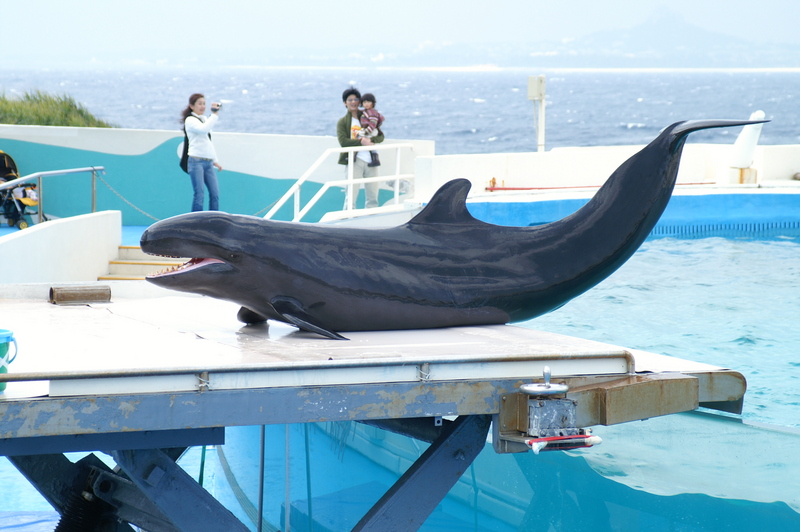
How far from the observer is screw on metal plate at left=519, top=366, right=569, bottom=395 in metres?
3.09

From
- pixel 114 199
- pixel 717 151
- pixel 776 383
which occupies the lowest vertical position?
pixel 776 383

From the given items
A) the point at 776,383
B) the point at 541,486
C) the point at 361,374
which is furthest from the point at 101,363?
the point at 776,383

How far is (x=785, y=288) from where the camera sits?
11.0m

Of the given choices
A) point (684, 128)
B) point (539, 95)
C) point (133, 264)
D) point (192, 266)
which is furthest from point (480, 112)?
point (192, 266)

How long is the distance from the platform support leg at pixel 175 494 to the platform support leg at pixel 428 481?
522mm

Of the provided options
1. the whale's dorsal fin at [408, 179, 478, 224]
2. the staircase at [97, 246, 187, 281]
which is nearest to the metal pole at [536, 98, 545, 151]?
the staircase at [97, 246, 187, 281]

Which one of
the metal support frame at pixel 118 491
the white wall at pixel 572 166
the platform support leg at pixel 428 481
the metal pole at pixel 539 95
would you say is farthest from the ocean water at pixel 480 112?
the platform support leg at pixel 428 481

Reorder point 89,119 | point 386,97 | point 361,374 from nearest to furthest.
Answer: point 361,374, point 89,119, point 386,97

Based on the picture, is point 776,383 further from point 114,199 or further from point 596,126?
point 596,126

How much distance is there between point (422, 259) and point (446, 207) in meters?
0.33

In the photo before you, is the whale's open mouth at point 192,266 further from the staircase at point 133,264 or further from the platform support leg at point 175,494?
the staircase at point 133,264

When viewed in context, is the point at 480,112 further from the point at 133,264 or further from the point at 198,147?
the point at 133,264

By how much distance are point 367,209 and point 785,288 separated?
16.6ft

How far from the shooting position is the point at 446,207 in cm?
461
